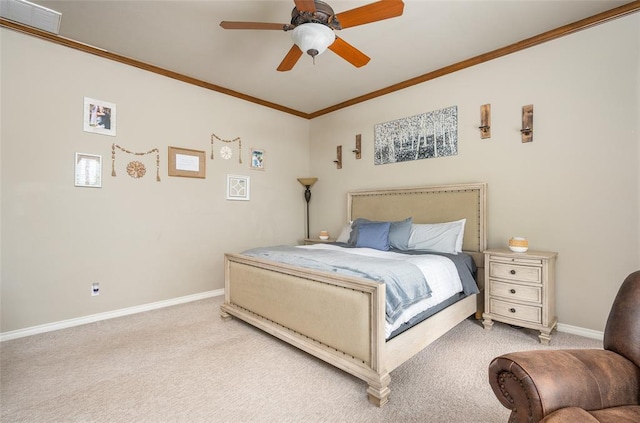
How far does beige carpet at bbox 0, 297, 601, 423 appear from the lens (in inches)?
65.8

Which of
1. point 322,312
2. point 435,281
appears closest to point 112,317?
point 322,312

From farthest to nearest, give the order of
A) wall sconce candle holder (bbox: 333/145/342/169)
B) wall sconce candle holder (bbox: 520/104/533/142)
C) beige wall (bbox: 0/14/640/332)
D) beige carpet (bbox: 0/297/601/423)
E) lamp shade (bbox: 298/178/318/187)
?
lamp shade (bbox: 298/178/318/187) < wall sconce candle holder (bbox: 333/145/342/169) < wall sconce candle holder (bbox: 520/104/533/142) < beige wall (bbox: 0/14/640/332) < beige carpet (bbox: 0/297/601/423)

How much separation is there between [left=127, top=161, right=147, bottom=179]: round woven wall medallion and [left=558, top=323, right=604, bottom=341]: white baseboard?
479 cm

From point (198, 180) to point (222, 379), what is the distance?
8.83ft

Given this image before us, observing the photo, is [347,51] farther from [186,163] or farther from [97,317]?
[97,317]

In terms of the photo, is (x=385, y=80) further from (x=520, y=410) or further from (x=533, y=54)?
(x=520, y=410)

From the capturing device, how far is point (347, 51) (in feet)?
7.75

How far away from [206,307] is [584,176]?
422 centimetres

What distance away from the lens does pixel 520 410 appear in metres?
1.01

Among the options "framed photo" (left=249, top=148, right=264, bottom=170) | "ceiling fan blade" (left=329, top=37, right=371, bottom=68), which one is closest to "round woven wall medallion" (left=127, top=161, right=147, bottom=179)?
"framed photo" (left=249, top=148, right=264, bottom=170)

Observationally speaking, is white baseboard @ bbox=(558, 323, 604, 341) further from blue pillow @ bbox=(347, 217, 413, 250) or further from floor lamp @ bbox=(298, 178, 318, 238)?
floor lamp @ bbox=(298, 178, 318, 238)

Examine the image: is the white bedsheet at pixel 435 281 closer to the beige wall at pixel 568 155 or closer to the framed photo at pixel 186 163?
the beige wall at pixel 568 155

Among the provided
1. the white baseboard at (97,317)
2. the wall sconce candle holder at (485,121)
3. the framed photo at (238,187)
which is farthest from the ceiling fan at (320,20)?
the white baseboard at (97,317)

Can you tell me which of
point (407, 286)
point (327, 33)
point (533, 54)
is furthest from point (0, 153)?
point (533, 54)
